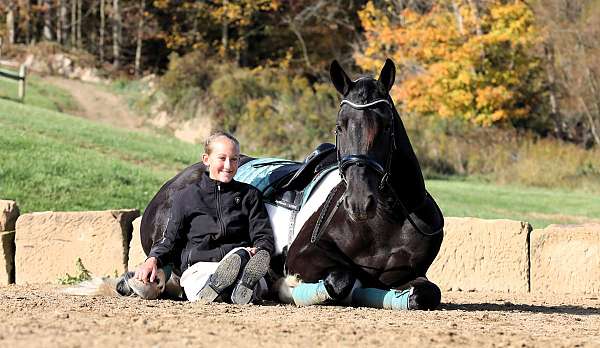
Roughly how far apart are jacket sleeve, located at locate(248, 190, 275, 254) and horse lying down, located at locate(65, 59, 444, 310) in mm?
188

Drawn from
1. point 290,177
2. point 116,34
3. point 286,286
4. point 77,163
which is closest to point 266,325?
point 286,286

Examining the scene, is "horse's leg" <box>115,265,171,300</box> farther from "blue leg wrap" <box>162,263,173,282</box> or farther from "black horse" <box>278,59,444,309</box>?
"black horse" <box>278,59,444,309</box>

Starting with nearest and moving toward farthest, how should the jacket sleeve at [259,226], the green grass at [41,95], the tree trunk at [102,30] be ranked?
the jacket sleeve at [259,226] < the green grass at [41,95] < the tree trunk at [102,30]

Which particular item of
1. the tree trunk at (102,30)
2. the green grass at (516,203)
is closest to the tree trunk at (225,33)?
the tree trunk at (102,30)

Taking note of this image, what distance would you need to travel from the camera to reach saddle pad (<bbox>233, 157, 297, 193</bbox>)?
26.2 feet

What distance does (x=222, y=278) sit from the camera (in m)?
6.82

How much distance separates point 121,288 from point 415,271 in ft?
6.59

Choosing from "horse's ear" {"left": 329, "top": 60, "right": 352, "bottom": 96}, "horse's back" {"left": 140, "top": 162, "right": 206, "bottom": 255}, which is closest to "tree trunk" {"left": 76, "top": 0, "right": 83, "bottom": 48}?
"horse's back" {"left": 140, "top": 162, "right": 206, "bottom": 255}

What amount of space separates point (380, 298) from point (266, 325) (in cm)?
149

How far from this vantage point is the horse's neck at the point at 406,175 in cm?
677

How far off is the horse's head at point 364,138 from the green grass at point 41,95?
89.6 feet

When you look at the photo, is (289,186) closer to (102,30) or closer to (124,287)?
(124,287)

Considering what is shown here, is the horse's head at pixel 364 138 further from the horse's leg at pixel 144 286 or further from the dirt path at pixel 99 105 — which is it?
the dirt path at pixel 99 105

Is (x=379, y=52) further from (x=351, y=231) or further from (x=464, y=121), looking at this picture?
(x=351, y=231)
